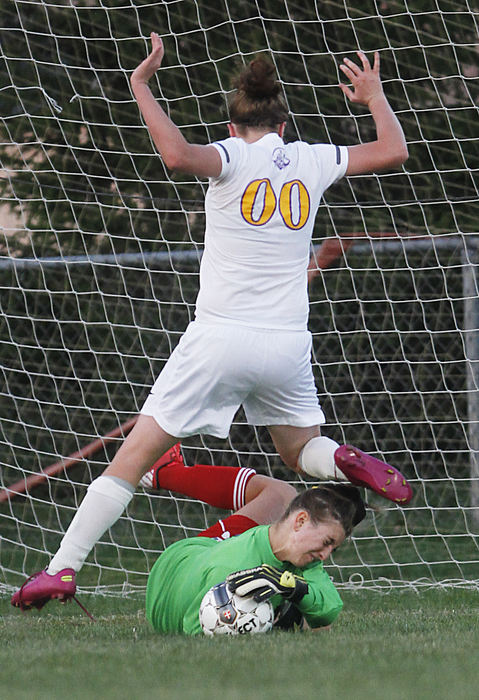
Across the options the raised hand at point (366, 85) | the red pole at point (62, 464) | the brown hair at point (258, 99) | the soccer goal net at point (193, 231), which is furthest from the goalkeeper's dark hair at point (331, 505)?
the soccer goal net at point (193, 231)

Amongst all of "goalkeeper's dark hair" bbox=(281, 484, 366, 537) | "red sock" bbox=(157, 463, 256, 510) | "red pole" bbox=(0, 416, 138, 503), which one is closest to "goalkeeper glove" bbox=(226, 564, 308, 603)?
"goalkeeper's dark hair" bbox=(281, 484, 366, 537)

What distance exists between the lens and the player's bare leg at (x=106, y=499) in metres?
3.58

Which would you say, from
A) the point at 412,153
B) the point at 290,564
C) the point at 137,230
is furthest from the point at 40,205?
the point at 290,564

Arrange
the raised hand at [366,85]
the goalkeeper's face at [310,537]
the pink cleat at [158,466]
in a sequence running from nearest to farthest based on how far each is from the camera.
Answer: the goalkeeper's face at [310,537], the raised hand at [366,85], the pink cleat at [158,466]

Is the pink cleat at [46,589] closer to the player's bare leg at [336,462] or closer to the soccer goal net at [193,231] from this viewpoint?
the player's bare leg at [336,462]

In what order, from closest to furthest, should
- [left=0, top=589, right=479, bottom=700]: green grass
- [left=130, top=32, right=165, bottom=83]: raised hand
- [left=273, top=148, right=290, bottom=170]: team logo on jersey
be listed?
[left=0, top=589, right=479, bottom=700]: green grass, [left=130, top=32, right=165, bottom=83]: raised hand, [left=273, top=148, right=290, bottom=170]: team logo on jersey

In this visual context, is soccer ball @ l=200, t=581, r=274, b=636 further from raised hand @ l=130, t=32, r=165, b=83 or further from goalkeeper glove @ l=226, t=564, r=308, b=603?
raised hand @ l=130, t=32, r=165, b=83

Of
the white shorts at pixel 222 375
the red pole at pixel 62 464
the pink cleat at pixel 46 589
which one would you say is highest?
the white shorts at pixel 222 375

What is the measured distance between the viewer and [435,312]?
24.1ft

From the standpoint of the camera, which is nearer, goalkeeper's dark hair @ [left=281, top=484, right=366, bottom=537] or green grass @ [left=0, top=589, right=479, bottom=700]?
green grass @ [left=0, top=589, right=479, bottom=700]

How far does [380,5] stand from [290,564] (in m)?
4.58

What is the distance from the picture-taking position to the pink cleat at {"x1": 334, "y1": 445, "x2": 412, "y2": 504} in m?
3.51

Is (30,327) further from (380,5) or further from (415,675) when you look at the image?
(415,675)

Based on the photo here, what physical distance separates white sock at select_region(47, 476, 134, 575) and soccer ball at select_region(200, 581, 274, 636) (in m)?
0.51
